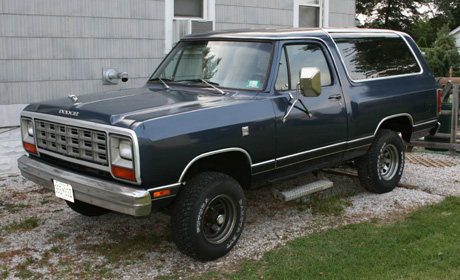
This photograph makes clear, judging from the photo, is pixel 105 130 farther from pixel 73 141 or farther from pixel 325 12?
pixel 325 12

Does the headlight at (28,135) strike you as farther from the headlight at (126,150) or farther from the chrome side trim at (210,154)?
the chrome side trim at (210,154)

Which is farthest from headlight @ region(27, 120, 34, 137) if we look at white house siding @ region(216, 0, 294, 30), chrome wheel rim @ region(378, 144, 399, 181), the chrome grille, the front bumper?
white house siding @ region(216, 0, 294, 30)

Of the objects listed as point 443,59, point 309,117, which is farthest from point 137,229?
point 443,59

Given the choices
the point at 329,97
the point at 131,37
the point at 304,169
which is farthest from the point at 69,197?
the point at 131,37

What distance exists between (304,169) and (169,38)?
4.07 m

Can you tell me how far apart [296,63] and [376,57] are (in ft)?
4.85

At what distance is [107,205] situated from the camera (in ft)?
13.5

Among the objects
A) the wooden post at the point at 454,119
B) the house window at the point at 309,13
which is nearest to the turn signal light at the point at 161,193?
the wooden post at the point at 454,119

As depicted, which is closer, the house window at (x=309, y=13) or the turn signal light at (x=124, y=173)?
the turn signal light at (x=124, y=173)

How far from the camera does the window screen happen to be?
16.9 ft

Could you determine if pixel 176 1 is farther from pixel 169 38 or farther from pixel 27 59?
pixel 27 59

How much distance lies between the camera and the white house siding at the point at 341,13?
10688 millimetres

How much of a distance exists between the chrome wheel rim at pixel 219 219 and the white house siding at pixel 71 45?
3.97 m

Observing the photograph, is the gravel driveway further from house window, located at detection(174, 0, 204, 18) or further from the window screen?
house window, located at detection(174, 0, 204, 18)
